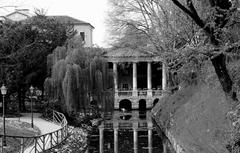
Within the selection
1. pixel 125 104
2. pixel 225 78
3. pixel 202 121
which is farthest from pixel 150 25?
pixel 125 104

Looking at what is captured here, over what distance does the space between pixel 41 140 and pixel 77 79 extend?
11521 millimetres

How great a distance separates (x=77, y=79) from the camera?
27.0 metres

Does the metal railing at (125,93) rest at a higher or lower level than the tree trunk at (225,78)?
lower

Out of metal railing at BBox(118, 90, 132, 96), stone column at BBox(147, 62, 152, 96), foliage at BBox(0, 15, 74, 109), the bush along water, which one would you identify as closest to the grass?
the bush along water

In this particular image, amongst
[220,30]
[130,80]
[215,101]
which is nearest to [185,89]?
[215,101]

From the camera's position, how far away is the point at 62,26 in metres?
37.2

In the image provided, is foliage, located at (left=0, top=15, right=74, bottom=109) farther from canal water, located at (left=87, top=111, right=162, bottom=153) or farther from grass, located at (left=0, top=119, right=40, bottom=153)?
A: grass, located at (left=0, top=119, right=40, bottom=153)

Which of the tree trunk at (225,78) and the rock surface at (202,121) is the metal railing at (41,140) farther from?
the tree trunk at (225,78)

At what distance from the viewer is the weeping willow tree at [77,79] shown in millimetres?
26875

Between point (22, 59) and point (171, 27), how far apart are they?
1524 cm

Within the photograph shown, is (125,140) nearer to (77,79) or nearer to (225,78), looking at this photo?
(77,79)

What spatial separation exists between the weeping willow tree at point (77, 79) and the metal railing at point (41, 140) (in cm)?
170

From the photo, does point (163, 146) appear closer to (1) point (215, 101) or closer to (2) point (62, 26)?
(1) point (215, 101)

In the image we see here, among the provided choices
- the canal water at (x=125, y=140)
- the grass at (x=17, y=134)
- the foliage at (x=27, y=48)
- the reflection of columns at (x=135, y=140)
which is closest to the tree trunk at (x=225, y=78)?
the grass at (x=17, y=134)
